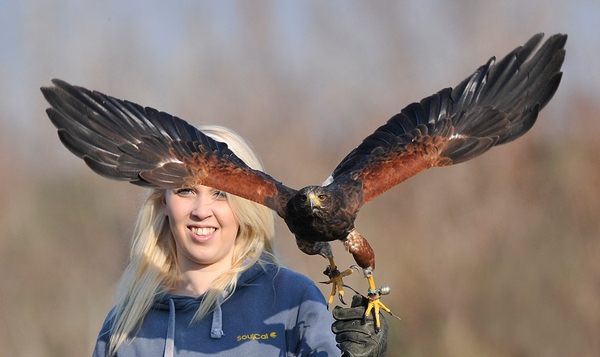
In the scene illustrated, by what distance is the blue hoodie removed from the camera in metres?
4.72

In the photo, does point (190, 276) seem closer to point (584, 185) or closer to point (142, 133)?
point (142, 133)

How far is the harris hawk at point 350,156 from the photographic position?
15.9ft

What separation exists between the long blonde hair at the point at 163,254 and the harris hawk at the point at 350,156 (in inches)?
10.2

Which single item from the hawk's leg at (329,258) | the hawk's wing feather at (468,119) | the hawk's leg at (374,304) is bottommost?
the hawk's leg at (374,304)

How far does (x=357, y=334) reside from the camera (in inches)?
184

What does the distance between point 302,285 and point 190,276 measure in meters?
0.83

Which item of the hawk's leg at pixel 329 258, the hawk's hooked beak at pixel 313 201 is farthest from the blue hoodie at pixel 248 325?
the hawk's hooked beak at pixel 313 201

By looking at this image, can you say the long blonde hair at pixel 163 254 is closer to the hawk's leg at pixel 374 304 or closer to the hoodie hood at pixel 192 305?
the hoodie hood at pixel 192 305

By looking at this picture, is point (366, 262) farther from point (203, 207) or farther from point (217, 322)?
point (203, 207)

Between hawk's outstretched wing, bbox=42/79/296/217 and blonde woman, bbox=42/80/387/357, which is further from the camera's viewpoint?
hawk's outstretched wing, bbox=42/79/296/217

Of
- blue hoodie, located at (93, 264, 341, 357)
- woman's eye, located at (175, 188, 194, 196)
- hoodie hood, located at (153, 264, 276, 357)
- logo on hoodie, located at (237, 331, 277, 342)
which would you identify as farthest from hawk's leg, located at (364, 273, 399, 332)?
woman's eye, located at (175, 188, 194, 196)

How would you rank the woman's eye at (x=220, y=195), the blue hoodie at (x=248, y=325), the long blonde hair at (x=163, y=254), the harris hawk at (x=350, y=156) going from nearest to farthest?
the blue hoodie at (x=248, y=325) → the harris hawk at (x=350, y=156) → the long blonde hair at (x=163, y=254) → the woman's eye at (x=220, y=195)

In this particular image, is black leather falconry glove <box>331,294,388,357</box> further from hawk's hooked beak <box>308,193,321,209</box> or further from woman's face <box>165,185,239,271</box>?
woman's face <box>165,185,239,271</box>

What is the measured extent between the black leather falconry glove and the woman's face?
0.93 metres
